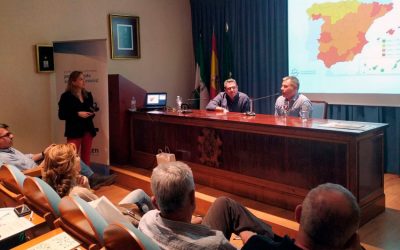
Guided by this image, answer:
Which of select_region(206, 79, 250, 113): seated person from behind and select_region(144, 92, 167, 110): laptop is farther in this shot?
select_region(144, 92, 167, 110): laptop

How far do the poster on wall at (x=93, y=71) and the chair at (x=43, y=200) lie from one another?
8.96 ft

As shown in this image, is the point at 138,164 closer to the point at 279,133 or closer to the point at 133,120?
the point at 133,120

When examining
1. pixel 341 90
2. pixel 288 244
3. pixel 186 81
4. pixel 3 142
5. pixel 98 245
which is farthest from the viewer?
pixel 186 81

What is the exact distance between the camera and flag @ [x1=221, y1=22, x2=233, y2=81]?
6312 millimetres

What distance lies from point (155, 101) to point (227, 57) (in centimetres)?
163

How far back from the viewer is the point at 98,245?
1.69 metres

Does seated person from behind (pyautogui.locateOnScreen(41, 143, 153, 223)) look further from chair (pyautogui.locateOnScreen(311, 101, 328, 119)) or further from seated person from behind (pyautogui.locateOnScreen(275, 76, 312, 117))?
chair (pyautogui.locateOnScreen(311, 101, 328, 119))

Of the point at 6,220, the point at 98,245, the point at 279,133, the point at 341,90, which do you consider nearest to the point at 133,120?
the point at 279,133

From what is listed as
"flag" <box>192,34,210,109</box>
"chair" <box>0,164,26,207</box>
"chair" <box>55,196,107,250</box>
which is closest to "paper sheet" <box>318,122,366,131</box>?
"chair" <box>55,196,107,250</box>

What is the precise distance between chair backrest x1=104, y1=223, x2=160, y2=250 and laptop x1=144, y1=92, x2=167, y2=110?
3.86 meters

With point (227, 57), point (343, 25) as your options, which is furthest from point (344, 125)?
point (227, 57)

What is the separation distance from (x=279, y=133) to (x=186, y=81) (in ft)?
12.0

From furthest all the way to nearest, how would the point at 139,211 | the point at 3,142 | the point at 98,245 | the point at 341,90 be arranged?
the point at 341,90
the point at 3,142
the point at 139,211
the point at 98,245

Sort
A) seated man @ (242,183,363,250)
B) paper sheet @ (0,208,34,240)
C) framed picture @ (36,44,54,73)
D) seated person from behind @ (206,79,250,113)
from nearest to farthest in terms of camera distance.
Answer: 1. seated man @ (242,183,363,250)
2. paper sheet @ (0,208,34,240)
3. seated person from behind @ (206,79,250,113)
4. framed picture @ (36,44,54,73)
